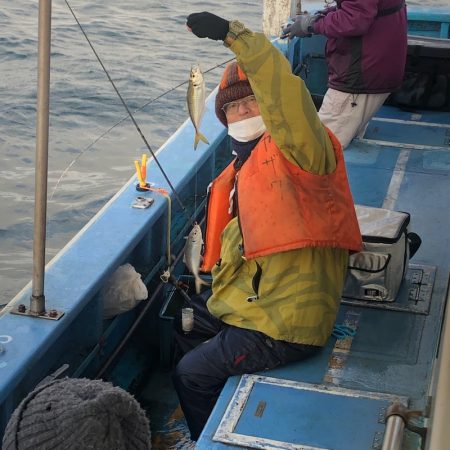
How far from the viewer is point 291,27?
21.3ft

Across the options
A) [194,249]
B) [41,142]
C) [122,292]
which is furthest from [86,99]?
[41,142]

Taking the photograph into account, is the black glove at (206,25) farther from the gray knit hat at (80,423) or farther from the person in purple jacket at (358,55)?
the person in purple jacket at (358,55)

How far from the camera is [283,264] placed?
3500 mm

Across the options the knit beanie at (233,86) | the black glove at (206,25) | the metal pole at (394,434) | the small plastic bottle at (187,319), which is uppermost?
the black glove at (206,25)

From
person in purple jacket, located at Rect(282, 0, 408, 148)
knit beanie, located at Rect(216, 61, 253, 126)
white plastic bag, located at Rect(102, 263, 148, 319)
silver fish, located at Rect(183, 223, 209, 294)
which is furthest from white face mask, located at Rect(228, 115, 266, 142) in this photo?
person in purple jacket, located at Rect(282, 0, 408, 148)

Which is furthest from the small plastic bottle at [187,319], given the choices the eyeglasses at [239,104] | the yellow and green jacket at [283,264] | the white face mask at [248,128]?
the eyeglasses at [239,104]

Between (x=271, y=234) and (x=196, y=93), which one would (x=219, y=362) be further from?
(x=196, y=93)

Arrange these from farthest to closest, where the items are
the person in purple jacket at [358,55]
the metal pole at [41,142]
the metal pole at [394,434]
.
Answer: the person in purple jacket at [358,55] → the metal pole at [41,142] → the metal pole at [394,434]

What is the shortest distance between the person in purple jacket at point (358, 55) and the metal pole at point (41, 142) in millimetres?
2995

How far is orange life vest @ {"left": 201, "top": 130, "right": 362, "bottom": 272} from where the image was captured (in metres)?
3.43

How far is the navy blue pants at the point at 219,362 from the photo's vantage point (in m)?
3.61

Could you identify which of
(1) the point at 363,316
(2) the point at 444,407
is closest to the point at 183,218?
(1) the point at 363,316

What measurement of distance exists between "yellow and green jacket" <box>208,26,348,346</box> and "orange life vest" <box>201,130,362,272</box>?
7 centimetres

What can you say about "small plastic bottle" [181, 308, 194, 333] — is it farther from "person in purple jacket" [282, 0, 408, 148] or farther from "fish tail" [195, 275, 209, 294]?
"person in purple jacket" [282, 0, 408, 148]
